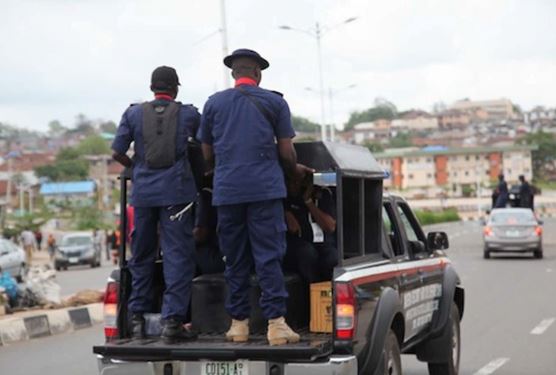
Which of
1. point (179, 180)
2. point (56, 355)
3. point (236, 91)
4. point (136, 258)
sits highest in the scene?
point (236, 91)

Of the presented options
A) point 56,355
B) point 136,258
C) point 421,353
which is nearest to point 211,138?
point 136,258

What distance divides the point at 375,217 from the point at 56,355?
6029 mm

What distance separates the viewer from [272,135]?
24.2 ft

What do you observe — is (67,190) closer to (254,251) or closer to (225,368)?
(254,251)

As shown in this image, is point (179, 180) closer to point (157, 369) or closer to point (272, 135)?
point (272, 135)

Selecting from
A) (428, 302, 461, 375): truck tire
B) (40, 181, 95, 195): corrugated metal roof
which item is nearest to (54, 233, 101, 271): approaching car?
(428, 302, 461, 375): truck tire

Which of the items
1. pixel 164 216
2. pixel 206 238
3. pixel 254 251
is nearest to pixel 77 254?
pixel 206 238

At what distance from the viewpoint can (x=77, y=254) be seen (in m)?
46.6

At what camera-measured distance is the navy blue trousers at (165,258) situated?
7.62 m

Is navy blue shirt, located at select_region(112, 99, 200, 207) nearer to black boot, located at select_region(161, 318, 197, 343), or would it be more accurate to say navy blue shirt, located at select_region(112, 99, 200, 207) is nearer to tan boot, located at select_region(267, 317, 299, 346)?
black boot, located at select_region(161, 318, 197, 343)

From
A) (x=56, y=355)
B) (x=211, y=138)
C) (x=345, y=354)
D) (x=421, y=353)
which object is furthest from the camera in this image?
(x=56, y=355)

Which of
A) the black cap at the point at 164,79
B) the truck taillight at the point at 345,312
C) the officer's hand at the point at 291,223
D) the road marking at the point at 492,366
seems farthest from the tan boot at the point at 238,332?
the road marking at the point at 492,366

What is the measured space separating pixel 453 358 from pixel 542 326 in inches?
207

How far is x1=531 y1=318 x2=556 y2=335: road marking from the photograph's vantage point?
14294mm
